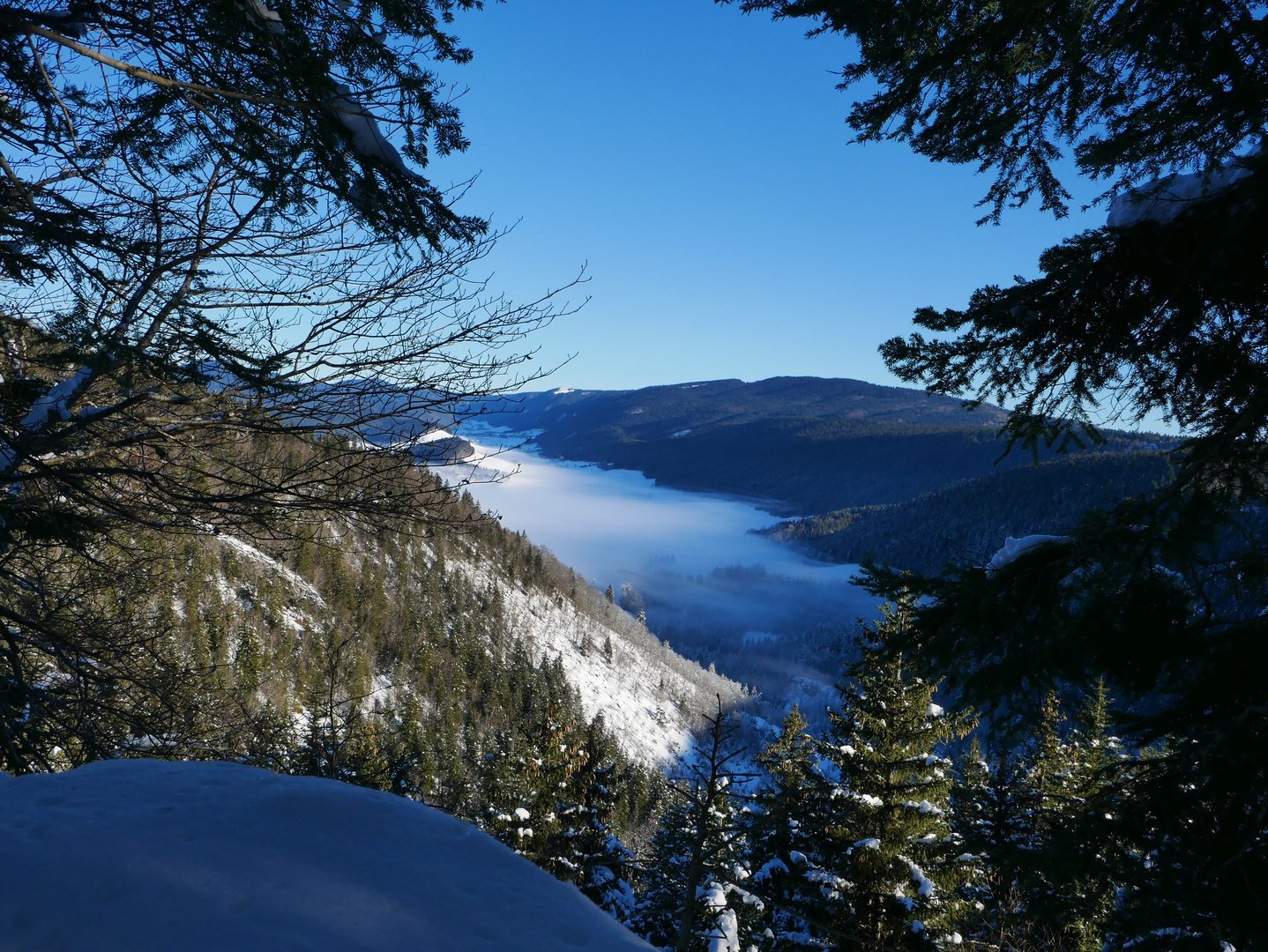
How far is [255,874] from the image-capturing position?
2.08 metres

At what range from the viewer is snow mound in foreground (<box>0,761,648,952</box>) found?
1790 millimetres

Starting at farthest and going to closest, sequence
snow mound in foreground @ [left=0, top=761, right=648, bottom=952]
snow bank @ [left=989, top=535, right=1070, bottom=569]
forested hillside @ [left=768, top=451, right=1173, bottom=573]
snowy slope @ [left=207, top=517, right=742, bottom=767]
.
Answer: forested hillside @ [left=768, top=451, right=1173, bottom=573] < snowy slope @ [left=207, top=517, right=742, bottom=767] < snow bank @ [left=989, top=535, right=1070, bottom=569] < snow mound in foreground @ [left=0, top=761, right=648, bottom=952]

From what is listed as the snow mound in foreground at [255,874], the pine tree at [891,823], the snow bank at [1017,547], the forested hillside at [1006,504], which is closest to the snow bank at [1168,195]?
the snow bank at [1017,547]

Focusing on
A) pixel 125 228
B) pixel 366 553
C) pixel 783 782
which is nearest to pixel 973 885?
pixel 783 782

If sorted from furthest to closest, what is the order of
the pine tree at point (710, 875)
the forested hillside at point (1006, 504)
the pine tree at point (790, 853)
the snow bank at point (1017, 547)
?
1. the forested hillside at point (1006, 504)
2. the pine tree at point (790, 853)
3. the pine tree at point (710, 875)
4. the snow bank at point (1017, 547)

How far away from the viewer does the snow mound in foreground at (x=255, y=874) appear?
1.79 m

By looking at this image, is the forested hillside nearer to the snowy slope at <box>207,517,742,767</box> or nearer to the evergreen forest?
the snowy slope at <box>207,517,742,767</box>

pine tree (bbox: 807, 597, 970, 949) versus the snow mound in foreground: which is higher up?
the snow mound in foreground

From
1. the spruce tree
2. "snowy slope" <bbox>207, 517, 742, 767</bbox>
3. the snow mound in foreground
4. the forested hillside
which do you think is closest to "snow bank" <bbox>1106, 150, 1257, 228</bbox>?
the spruce tree

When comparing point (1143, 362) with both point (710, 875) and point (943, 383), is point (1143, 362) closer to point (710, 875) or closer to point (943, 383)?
point (943, 383)

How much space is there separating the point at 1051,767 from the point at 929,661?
1460 centimetres

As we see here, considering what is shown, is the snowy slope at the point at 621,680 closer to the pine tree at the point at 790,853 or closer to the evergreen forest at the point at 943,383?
the pine tree at the point at 790,853

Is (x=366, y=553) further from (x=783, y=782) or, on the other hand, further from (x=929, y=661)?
(x=929, y=661)

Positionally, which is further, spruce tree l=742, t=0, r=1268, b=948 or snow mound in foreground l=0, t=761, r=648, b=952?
spruce tree l=742, t=0, r=1268, b=948
